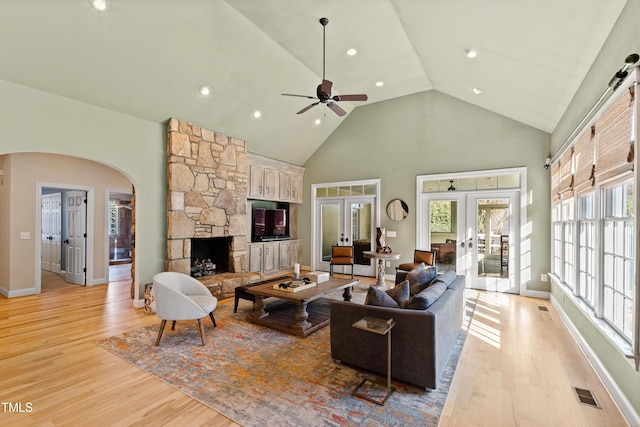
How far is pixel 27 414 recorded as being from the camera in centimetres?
220

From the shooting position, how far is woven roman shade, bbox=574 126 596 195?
113 inches

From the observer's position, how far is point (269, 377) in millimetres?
2689

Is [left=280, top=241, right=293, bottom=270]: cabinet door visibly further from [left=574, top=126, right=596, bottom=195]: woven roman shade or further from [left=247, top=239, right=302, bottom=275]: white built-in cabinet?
[left=574, top=126, right=596, bottom=195]: woven roman shade

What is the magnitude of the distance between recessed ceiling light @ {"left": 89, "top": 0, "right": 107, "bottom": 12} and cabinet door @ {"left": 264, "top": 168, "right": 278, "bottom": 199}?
4324 mm

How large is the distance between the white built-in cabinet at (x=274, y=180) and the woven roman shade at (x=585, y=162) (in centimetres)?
565

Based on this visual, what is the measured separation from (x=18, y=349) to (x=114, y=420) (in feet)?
6.95

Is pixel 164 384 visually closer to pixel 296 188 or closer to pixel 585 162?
pixel 585 162

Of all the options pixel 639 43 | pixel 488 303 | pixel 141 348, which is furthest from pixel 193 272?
pixel 639 43

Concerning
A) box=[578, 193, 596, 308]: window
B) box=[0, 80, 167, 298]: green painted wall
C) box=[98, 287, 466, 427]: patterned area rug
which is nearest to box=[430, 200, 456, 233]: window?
box=[578, 193, 596, 308]: window

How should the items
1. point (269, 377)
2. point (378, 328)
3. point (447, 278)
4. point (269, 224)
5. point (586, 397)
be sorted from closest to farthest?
1. point (378, 328)
2. point (586, 397)
3. point (269, 377)
4. point (447, 278)
5. point (269, 224)

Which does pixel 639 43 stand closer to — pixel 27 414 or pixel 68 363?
pixel 27 414

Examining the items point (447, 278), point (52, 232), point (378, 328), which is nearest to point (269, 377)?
point (378, 328)

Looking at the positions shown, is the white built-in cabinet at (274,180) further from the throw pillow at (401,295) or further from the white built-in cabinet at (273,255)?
the throw pillow at (401,295)

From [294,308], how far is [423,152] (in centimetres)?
437
